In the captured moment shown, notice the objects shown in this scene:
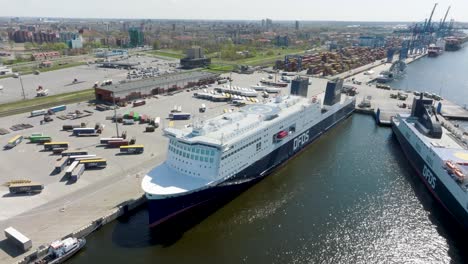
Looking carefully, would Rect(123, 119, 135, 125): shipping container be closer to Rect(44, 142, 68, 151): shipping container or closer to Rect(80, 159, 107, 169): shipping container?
Rect(44, 142, 68, 151): shipping container

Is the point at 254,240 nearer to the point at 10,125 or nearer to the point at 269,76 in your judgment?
the point at 10,125

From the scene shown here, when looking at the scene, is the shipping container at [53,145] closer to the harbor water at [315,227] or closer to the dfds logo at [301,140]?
the harbor water at [315,227]

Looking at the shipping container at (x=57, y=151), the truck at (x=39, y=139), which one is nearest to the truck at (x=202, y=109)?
the shipping container at (x=57, y=151)

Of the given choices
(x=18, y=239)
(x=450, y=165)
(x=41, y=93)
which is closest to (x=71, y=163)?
(x=18, y=239)

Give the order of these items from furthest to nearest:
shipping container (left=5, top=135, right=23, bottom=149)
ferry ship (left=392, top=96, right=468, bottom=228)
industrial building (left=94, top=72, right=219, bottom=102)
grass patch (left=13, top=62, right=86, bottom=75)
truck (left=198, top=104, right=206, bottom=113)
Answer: grass patch (left=13, top=62, right=86, bottom=75) → industrial building (left=94, top=72, right=219, bottom=102) → truck (left=198, top=104, right=206, bottom=113) → shipping container (left=5, top=135, right=23, bottom=149) → ferry ship (left=392, top=96, right=468, bottom=228)

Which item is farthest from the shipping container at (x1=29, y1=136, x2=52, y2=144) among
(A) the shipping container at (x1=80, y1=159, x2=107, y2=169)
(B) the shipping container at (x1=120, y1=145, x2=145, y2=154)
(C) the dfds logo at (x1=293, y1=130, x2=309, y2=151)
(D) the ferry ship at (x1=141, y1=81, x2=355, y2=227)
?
(C) the dfds logo at (x1=293, y1=130, x2=309, y2=151)

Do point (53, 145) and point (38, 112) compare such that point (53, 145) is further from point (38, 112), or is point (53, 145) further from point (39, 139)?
point (38, 112)
